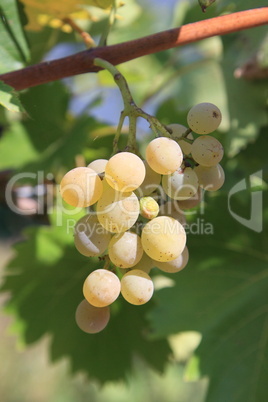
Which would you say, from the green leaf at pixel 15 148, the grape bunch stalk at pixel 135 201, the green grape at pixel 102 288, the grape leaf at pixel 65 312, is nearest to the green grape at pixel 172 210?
the grape bunch stalk at pixel 135 201

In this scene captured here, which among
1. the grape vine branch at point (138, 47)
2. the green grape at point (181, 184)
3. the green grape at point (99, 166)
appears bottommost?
the green grape at point (181, 184)

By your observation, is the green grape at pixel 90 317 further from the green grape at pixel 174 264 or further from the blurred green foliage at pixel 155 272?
the blurred green foliage at pixel 155 272

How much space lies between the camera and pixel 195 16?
130cm

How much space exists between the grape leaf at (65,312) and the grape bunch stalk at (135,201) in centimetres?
52

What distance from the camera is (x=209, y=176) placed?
63 cm

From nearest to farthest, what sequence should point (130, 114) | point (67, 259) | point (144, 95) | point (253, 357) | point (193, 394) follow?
point (130, 114) < point (253, 357) < point (67, 259) < point (144, 95) < point (193, 394)

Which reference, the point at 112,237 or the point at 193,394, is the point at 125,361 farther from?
the point at 193,394

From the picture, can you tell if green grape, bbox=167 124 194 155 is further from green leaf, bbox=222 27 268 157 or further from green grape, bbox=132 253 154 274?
green leaf, bbox=222 27 268 157

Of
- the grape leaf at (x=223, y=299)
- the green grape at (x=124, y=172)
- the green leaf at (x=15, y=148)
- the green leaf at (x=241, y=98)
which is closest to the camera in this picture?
the green grape at (x=124, y=172)

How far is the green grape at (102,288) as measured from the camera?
567mm

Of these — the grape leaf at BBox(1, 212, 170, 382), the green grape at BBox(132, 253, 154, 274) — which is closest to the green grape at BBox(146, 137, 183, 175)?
the green grape at BBox(132, 253, 154, 274)

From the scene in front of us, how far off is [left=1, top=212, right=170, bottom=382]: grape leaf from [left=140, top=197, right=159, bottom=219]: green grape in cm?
55

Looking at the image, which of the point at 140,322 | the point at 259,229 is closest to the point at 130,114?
the point at 259,229

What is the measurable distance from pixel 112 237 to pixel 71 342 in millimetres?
739
